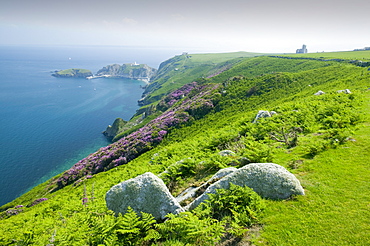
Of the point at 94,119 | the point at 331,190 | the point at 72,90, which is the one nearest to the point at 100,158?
the point at 331,190

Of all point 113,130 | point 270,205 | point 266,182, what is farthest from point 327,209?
point 113,130

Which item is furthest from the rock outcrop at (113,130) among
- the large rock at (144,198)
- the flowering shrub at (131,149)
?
the large rock at (144,198)

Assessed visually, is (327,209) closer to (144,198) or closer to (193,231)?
(193,231)

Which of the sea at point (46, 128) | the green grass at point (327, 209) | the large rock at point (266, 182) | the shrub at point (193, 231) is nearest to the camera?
the green grass at point (327, 209)

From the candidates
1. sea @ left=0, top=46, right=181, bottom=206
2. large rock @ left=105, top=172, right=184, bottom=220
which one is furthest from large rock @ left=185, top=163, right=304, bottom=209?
sea @ left=0, top=46, right=181, bottom=206

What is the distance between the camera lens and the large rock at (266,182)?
27.4 ft

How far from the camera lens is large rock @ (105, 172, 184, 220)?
898 cm

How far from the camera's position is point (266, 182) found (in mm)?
8656

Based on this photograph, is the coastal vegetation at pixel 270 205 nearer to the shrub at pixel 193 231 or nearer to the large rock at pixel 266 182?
the shrub at pixel 193 231

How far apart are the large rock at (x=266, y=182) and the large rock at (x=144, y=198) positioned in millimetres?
1177

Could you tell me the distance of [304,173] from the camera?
9977 mm

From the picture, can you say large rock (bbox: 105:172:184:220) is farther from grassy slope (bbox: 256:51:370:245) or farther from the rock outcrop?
the rock outcrop

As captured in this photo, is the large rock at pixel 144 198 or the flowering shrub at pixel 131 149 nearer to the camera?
the large rock at pixel 144 198

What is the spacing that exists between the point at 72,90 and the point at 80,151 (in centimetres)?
13973
